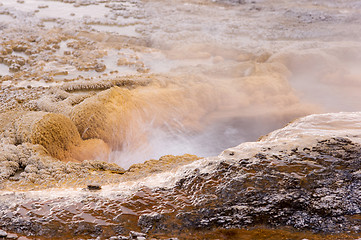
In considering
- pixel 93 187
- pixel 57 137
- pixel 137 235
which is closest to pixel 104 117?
pixel 57 137

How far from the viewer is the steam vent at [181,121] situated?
153cm

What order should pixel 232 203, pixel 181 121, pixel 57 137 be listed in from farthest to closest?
1. pixel 181 121
2. pixel 57 137
3. pixel 232 203

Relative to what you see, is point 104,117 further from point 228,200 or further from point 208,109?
point 228,200

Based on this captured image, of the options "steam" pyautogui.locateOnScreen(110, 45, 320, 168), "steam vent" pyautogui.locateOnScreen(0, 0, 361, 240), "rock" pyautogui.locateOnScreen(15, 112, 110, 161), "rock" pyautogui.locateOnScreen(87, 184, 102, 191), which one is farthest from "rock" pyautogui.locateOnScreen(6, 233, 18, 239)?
"steam" pyautogui.locateOnScreen(110, 45, 320, 168)

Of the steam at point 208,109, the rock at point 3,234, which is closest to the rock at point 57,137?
the steam at point 208,109

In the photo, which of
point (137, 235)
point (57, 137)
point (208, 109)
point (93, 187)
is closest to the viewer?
point (137, 235)

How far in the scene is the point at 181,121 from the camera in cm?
359

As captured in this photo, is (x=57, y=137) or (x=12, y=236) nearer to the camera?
(x=12, y=236)

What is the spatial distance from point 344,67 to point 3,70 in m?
5.57

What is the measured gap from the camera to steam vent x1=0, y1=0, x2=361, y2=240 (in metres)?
1.53

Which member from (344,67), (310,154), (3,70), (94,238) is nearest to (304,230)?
(310,154)

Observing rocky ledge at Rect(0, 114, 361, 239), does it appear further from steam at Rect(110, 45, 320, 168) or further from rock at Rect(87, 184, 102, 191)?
steam at Rect(110, 45, 320, 168)

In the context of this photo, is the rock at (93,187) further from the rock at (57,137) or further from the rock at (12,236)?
the rock at (57,137)

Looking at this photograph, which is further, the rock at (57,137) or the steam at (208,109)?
the steam at (208,109)
